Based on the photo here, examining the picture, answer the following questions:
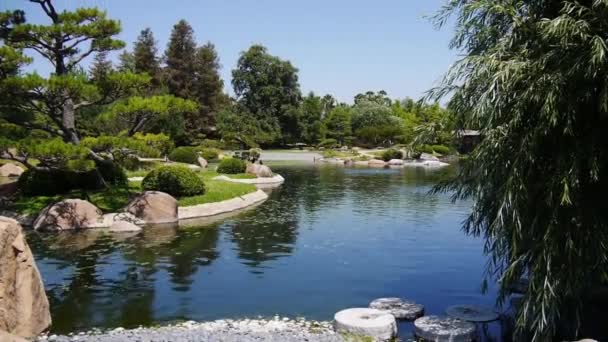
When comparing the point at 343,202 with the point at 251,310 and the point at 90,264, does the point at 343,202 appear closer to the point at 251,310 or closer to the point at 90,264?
the point at 90,264

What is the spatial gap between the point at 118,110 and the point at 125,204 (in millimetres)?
3349

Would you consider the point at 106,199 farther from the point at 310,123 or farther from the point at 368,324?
the point at 310,123

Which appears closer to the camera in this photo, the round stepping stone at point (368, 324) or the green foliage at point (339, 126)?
the round stepping stone at point (368, 324)

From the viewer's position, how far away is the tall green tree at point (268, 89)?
6025cm

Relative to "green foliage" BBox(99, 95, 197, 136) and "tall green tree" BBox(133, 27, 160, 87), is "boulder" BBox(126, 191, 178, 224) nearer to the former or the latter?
"green foliage" BBox(99, 95, 197, 136)

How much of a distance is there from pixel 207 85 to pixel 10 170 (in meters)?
28.9

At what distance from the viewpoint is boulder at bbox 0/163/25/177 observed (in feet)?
98.6

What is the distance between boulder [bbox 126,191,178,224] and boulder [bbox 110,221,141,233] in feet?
3.18

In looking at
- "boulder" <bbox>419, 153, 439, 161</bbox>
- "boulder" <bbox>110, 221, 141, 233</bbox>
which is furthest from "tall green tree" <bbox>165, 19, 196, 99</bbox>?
"boulder" <bbox>110, 221, 141, 233</bbox>

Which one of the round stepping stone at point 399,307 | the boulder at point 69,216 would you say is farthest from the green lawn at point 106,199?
the round stepping stone at point 399,307

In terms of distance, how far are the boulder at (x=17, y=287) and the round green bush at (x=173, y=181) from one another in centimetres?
1127

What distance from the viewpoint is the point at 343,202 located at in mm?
22047

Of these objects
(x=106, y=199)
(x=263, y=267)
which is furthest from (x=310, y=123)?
(x=263, y=267)

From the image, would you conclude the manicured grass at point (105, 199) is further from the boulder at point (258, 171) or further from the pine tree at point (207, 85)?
the pine tree at point (207, 85)
